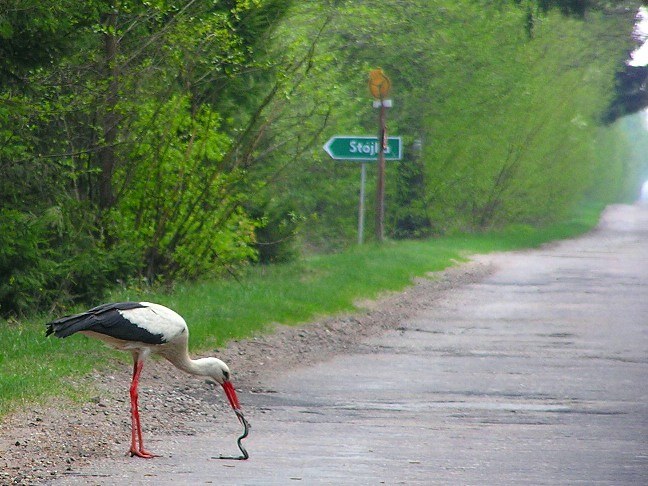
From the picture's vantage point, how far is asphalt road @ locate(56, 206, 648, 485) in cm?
951

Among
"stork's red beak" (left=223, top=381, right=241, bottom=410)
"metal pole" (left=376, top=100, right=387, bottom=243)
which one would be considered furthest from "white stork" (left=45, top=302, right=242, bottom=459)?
"metal pole" (left=376, top=100, right=387, bottom=243)

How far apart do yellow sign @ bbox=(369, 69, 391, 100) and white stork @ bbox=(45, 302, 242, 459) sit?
24157 millimetres

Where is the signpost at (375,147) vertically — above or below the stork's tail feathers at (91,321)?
above

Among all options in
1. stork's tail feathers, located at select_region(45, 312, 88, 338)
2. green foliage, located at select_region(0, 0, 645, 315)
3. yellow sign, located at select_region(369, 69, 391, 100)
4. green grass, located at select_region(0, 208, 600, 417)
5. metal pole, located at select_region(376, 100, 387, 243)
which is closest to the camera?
stork's tail feathers, located at select_region(45, 312, 88, 338)

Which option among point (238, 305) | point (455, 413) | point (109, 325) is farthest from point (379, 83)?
point (109, 325)

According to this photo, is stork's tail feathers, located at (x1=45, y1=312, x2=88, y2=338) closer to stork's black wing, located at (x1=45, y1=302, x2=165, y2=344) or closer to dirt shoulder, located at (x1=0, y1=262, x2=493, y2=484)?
stork's black wing, located at (x1=45, y1=302, x2=165, y2=344)

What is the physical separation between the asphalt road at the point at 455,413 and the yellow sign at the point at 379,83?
12458 mm

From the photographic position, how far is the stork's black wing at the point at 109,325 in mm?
10008

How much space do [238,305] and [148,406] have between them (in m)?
6.91

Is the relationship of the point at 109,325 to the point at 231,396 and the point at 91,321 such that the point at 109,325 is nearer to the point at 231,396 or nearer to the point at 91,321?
the point at 91,321

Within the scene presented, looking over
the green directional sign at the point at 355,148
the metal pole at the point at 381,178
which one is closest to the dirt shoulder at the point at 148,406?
the green directional sign at the point at 355,148

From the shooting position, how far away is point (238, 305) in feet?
62.6

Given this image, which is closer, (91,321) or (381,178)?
(91,321)

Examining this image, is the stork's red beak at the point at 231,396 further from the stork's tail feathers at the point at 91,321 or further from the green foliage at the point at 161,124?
the green foliage at the point at 161,124
